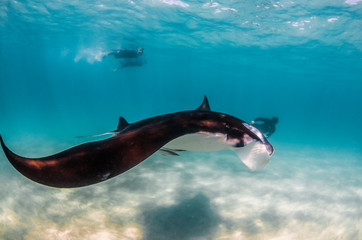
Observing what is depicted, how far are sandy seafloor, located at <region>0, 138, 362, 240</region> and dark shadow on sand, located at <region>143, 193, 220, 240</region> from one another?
17 millimetres

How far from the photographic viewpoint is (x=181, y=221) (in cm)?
389

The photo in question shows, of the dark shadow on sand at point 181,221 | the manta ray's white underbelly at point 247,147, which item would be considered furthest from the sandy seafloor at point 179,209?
the manta ray's white underbelly at point 247,147

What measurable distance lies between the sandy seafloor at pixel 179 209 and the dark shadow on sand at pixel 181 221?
17 millimetres

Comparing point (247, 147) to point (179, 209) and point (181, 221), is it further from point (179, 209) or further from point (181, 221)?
point (179, 209)

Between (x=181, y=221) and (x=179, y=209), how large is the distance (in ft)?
1.48

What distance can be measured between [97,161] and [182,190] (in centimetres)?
441

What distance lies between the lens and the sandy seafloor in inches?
140

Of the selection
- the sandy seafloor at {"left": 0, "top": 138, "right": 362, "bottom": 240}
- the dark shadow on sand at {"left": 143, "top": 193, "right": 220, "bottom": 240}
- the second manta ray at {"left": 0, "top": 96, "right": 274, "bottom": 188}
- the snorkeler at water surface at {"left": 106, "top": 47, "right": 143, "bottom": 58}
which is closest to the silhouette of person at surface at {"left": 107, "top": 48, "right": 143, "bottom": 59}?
the snorkeler at water surface at {"left": 106, "top": 47, "right": 143, "bottom": 58}

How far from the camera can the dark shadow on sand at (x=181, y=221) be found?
138 inches

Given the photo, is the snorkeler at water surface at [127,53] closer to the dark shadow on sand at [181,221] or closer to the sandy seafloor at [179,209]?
the sandy seafloor at [179,209]

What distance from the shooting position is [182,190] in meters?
5.43

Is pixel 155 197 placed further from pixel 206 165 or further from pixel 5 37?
pixel 5 37

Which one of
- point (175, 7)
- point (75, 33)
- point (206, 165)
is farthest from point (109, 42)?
point (206, 165)

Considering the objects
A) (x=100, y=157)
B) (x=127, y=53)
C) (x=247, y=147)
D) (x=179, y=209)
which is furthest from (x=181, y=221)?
(x=127, y=53)
